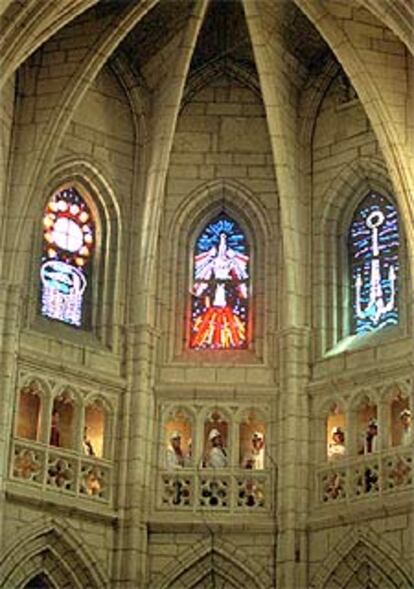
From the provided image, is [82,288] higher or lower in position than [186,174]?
lower

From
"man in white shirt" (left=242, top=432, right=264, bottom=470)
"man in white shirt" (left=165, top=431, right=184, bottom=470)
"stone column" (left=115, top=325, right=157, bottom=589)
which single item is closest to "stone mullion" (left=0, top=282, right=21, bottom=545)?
"stone column" (left=115, top=325, right=157, bottom=589)

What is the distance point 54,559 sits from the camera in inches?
792

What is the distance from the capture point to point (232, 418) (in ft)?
69.6

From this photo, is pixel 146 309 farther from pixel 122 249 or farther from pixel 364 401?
pixel 364 401

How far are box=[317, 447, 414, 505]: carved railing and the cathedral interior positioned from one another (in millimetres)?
26

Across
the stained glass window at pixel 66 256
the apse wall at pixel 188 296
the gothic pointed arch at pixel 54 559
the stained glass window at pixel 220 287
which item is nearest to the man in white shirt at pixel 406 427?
the apse wall at pixel 188 296

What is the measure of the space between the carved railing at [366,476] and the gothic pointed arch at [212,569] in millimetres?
1148

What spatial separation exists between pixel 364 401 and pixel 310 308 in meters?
1.51

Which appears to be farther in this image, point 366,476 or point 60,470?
point 60,470

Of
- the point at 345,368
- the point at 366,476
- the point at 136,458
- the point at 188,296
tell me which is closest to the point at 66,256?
the point at 188,296

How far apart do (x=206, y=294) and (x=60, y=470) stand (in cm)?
316

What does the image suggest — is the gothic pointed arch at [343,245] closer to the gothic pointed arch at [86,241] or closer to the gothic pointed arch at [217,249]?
the gothic pointed arch at [217,249]

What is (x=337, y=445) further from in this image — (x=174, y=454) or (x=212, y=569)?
(x=212, y=569)

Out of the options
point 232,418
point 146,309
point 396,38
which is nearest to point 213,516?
point 232,418
